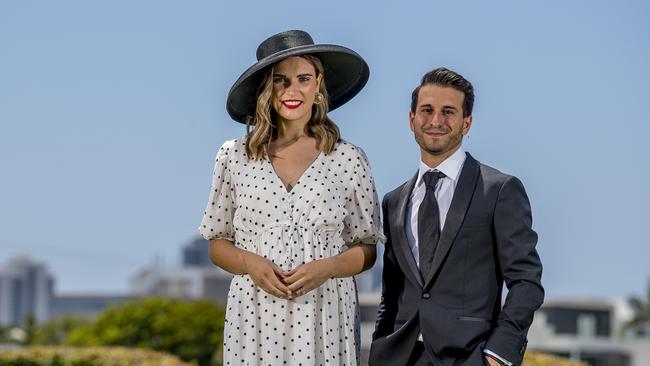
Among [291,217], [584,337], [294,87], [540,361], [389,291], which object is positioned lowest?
[584,337]

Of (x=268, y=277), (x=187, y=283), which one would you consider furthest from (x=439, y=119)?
(x=187, y=283)

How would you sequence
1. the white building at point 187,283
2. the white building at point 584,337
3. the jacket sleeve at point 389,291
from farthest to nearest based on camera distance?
the white building at point 187,283, the white building at point 584,337, the jacket sleeve at point 389,291

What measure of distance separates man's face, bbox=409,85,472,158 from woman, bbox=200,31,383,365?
37 centimetres

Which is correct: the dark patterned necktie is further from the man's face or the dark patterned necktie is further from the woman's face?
the woman's face

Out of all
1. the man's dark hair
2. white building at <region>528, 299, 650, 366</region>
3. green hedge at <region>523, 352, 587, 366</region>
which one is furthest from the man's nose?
white building at <region>528, 299, 650, 366</region>

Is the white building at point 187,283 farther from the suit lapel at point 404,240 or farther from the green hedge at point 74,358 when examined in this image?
the suit lapel at point 404,240

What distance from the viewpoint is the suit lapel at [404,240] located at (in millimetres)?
6133

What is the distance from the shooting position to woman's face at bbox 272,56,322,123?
6328 mm

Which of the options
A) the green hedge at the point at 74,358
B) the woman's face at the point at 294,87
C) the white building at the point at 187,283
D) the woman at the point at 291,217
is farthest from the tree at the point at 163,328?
the white building at the point at 187,283

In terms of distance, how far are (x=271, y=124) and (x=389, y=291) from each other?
81 centimetres

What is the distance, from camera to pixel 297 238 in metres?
6.25

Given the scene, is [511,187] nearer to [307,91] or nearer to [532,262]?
[532,262]

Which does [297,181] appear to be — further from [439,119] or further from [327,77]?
[439,119]

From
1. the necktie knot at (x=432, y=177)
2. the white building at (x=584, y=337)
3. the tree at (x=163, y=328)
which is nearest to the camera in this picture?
the necktie knot at (x=432, y=177)
